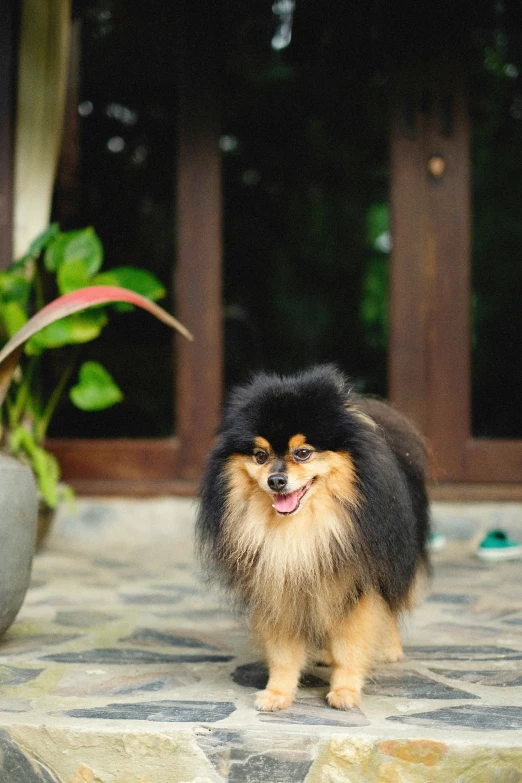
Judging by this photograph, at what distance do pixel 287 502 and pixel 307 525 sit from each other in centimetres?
8

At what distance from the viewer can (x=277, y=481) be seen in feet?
6.31

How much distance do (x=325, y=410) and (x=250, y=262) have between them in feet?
16.2

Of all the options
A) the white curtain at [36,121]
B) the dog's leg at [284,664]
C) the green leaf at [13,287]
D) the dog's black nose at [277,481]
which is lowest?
the dog's leg at [284,664]

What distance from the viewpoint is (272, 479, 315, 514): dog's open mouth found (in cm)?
198

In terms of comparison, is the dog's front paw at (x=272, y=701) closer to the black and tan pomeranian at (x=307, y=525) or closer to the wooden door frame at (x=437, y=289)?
the black and tan pomeranian at (x=307, y=525)

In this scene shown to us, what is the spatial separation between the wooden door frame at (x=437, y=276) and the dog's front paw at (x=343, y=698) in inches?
92.6

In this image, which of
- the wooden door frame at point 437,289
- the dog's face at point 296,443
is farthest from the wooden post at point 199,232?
the dog's face at point 296,443

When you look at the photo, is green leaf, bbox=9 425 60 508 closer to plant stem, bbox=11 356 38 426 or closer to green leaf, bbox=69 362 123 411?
plant stem, bbox=11 356 38 426

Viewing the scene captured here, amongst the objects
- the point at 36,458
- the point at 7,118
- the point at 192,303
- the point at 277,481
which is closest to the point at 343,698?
the point at 277,481

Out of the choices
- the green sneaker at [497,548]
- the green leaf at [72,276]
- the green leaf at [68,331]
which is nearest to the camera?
the green leaf at [68,331]

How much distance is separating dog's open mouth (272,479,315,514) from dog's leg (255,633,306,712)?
32 cm

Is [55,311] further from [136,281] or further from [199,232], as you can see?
[199,232]

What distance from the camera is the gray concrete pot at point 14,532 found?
2.33m

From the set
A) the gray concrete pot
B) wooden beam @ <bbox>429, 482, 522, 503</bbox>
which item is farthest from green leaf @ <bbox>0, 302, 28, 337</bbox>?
wooden beam @ <bbox>429, 482, 522, 503</bbox>
